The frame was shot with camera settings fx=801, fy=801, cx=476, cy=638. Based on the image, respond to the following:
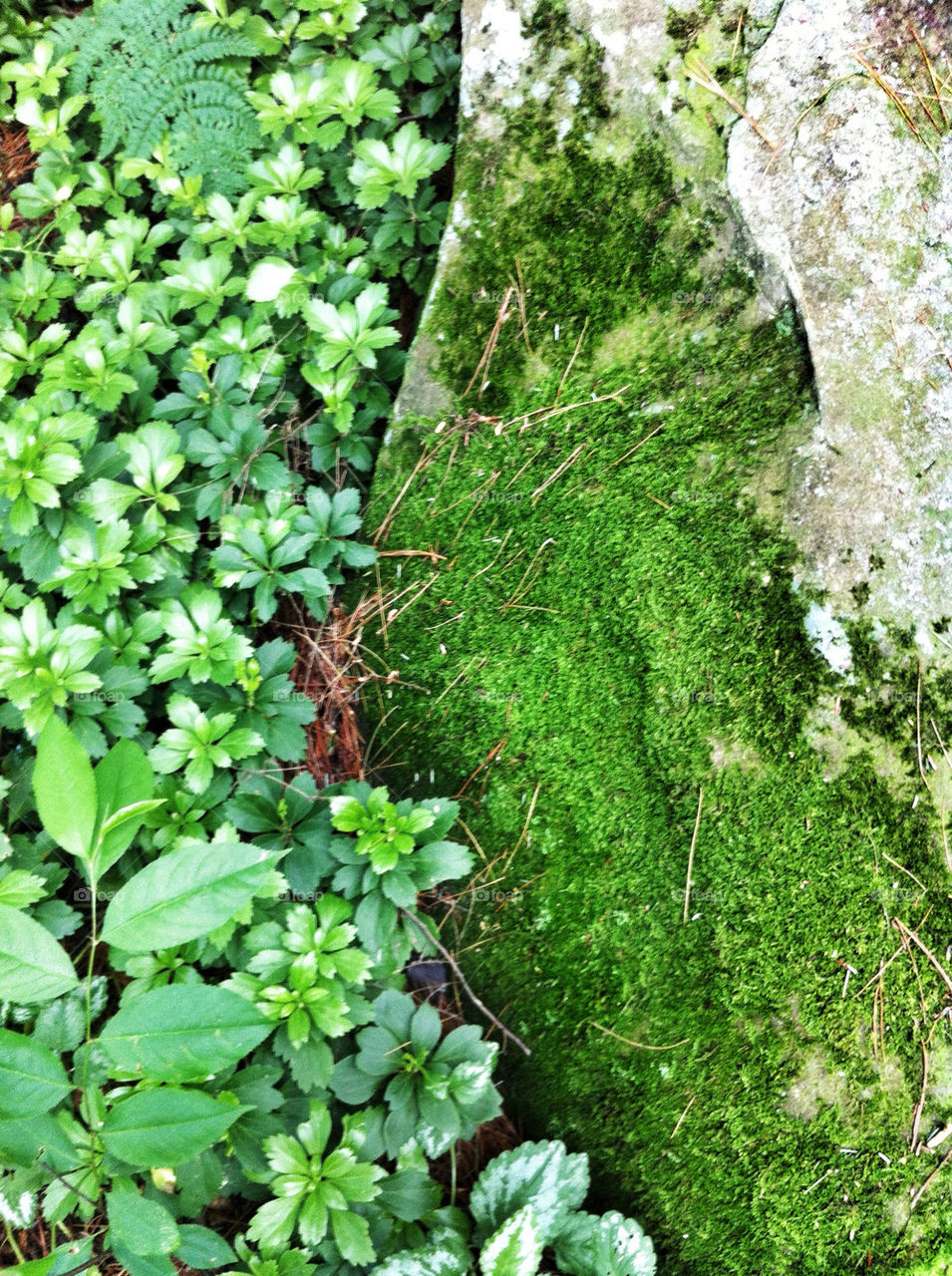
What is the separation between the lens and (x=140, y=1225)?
1187mm

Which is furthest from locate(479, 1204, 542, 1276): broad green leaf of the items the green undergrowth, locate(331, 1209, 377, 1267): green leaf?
the green undergrowth

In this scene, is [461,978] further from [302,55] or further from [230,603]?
[302,55]

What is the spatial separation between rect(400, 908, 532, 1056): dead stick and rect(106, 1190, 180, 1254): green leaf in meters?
1.08

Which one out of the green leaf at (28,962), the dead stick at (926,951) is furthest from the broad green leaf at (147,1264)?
the dead stick at (926,951)

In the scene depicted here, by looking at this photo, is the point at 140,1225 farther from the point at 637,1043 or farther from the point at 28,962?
the point at 637,1043

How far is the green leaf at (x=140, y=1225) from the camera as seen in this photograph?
1173 millimetres

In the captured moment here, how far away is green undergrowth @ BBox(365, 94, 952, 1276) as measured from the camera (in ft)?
6.88

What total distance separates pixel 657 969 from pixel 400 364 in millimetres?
2094

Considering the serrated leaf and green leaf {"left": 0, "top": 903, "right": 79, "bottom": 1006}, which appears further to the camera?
the serrated leaf

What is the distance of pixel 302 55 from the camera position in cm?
299

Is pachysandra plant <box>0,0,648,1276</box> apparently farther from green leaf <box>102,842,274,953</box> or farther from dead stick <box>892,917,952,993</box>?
dead stick <box>892,917,952,993</box>

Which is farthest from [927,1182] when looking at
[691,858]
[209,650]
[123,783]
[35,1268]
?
[209,650]

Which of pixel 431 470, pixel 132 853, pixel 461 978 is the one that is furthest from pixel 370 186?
pixel 461 978

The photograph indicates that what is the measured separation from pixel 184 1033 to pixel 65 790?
41cm
